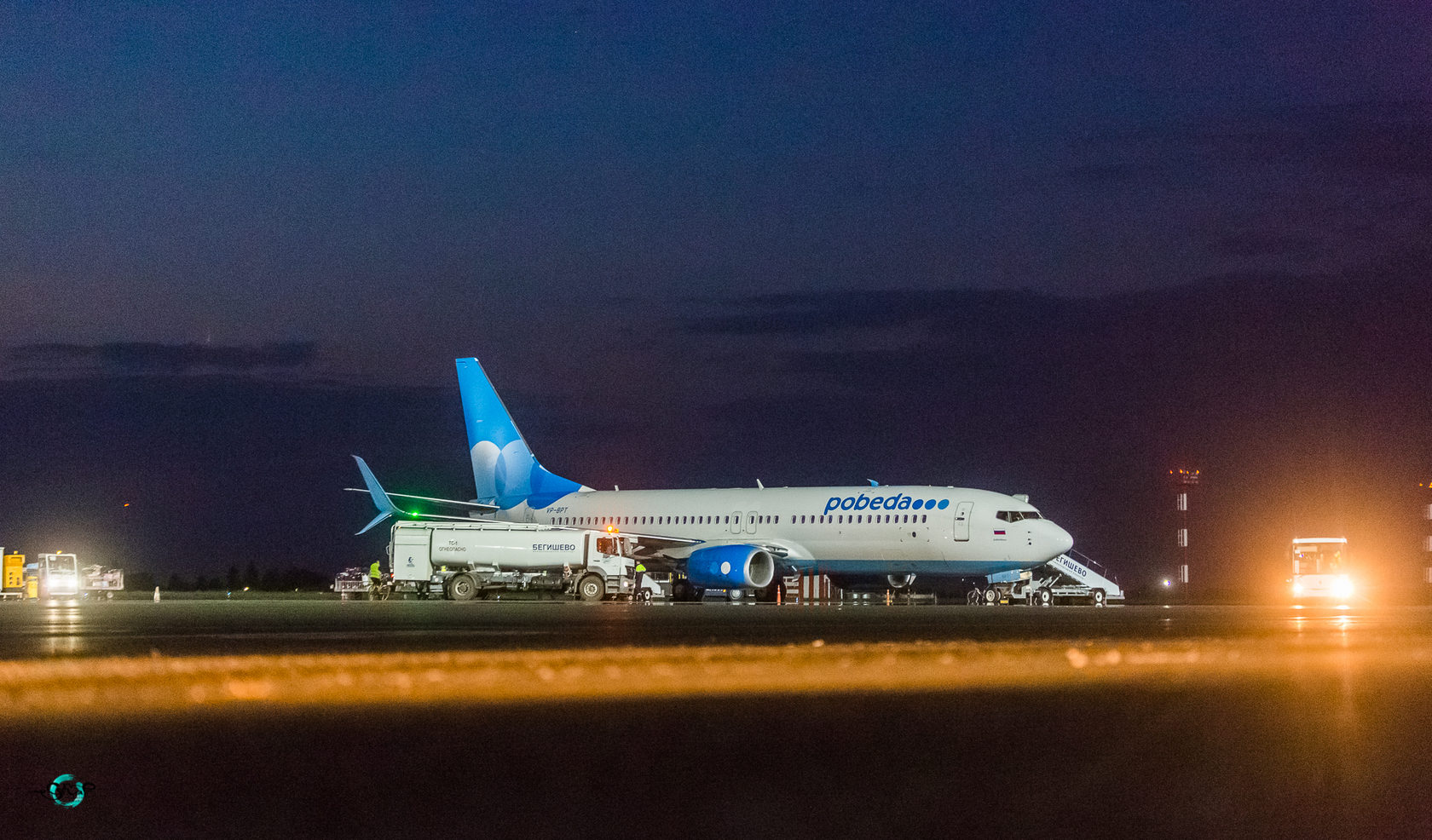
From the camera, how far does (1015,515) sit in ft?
174

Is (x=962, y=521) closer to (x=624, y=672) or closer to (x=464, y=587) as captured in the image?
(x=464, y=587)

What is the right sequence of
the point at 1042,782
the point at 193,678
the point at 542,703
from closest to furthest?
1. the point at 1042,782
2. the point at 542,703
3. the point at 193,678

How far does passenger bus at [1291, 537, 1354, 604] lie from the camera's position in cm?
6419

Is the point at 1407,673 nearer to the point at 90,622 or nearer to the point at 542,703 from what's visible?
the point at 542,703

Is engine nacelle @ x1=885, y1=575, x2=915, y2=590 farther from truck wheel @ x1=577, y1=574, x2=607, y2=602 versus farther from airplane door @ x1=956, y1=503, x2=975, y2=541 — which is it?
truck wheel @ x1=577, y1=574, x2=607, y2=602

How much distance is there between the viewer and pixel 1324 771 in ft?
34.7

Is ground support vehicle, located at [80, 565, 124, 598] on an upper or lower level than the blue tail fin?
lower

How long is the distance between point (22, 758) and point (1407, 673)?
15076 mm

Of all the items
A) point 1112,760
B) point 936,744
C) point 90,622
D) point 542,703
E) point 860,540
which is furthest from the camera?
point 860,540

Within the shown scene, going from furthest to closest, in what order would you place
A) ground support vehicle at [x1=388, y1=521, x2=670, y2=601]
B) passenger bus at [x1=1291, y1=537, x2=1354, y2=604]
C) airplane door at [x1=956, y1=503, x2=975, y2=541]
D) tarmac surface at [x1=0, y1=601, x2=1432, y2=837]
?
passenger bus at [x1=1291, y1=537, x2=1354, y2=604] → ground support vehicle at [x1=388, y1=521, x2=670, y2=601] → airplane door at [x1=956, y1=503, x2=975, y2=541] → tarmac surface at [x1=0, y1=601, x2=1432, y2=837]

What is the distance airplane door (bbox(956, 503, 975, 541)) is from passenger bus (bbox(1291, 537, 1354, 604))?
18.6m

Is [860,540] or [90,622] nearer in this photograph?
[90,622]

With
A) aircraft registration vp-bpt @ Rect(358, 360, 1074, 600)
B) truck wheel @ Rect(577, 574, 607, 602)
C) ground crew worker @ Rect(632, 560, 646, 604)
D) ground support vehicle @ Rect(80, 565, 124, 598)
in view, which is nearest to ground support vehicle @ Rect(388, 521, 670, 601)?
truck wheel @ Rect(577, 574, 607, 602)

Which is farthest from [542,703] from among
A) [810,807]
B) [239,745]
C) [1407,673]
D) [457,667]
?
[1407,673]
